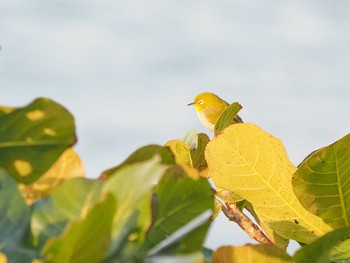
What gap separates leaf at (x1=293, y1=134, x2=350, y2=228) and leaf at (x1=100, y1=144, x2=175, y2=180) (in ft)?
1.67

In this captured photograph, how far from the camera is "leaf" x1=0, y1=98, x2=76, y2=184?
101 centimetres

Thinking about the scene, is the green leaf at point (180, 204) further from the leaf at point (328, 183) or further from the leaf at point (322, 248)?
the leaf at point (328, 183)

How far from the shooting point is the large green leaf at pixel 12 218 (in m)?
0.86

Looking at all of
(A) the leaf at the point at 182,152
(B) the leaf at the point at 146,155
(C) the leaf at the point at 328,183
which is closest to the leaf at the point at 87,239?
(B) the leaf at the point at 146,155

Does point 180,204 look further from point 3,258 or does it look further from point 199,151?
point 199,151

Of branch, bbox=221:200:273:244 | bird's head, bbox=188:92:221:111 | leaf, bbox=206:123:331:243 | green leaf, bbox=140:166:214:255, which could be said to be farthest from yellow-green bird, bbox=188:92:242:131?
green leaf, bbox=140:166:214:255

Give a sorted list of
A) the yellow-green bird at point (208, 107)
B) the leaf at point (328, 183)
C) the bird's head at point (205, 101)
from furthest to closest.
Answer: the bird's head at point (205, 101) < the yellow-green bird at point (208, 107) < the leaf at point (328, 183)

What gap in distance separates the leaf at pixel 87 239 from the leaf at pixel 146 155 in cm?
23

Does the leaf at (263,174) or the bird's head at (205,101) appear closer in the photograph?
the leaf at (263,174)

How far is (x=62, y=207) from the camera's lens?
2.74 ft

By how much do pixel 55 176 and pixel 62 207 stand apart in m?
0.22

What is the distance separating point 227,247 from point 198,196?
10 cm

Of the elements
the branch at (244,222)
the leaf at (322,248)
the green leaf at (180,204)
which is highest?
the green leaf at (180,204)

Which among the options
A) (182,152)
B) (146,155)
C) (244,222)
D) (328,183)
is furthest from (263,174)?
(146,155)
